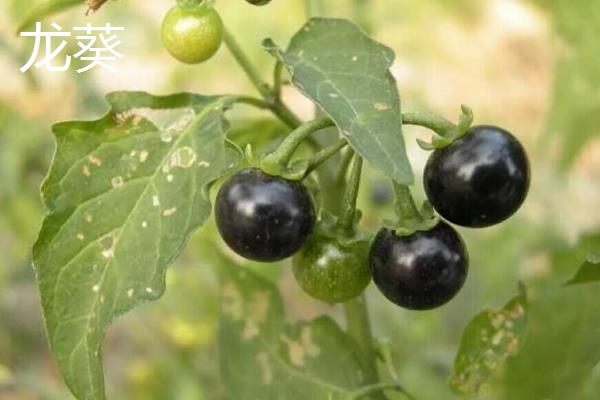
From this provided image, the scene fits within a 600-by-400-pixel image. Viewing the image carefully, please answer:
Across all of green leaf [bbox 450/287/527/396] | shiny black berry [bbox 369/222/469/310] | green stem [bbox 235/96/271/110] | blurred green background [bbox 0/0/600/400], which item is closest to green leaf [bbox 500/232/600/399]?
blurred green background [bbox 0/0/600/400]

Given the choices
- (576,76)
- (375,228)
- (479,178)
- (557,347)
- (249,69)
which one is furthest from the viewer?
(375,228)

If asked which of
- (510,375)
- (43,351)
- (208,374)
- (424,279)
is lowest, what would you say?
(43,351)

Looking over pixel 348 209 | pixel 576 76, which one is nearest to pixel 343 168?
pixel 348 209

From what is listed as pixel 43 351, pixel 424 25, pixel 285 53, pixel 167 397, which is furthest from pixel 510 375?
pixel 43 351

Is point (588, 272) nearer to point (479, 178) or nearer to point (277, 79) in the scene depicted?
point (479, 178)

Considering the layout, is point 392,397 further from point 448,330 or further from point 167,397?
point 448,330

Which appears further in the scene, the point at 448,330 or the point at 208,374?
the point at 448,330

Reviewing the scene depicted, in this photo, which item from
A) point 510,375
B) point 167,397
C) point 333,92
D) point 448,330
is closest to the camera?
point 333,92
